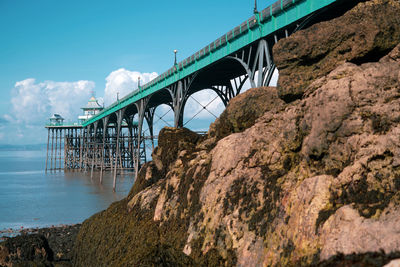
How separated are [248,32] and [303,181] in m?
17.8

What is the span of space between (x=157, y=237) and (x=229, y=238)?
144 inches

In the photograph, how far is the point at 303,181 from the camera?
8.94m

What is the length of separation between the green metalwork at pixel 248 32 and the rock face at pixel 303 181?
7506 mm

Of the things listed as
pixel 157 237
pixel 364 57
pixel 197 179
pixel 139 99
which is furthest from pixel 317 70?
pixel 139 99

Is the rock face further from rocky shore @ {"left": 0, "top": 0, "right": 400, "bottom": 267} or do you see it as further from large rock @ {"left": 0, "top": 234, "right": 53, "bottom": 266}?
large rock @ {"left": 0, "top": 234, "right": 53, "bottom": 266}

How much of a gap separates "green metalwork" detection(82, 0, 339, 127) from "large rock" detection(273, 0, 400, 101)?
749cm

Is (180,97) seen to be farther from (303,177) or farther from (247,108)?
(303,177)

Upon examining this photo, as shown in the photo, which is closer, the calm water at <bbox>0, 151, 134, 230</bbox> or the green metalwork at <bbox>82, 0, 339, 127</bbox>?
the green metalwork at <bbox>82, 0, 339, 127</bbox>

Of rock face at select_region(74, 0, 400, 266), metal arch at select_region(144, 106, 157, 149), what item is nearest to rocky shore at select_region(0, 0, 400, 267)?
rock face at select_region(74, 0, 400, 266)

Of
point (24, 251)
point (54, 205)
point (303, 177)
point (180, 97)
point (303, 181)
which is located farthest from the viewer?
point (180, 97)

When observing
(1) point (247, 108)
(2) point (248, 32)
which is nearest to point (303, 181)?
(1) point (247, 108)

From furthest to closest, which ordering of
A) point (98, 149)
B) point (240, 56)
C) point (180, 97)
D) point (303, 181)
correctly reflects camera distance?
point (98, 149) < point (180, 97) < point (240, 56) < point (303, 181)

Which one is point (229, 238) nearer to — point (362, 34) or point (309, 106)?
point (309, 106)

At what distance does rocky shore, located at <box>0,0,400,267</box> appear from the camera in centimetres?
726
